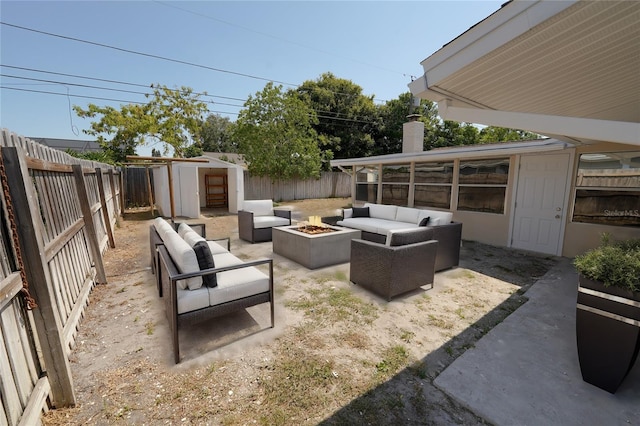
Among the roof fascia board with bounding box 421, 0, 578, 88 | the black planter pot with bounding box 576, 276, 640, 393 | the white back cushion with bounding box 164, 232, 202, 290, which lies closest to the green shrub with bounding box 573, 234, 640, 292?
the black planter pot with bounding box 576, 276, 640, 393

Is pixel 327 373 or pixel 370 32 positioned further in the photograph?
pixel 370 32

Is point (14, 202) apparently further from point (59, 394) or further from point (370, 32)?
point (370, 32)

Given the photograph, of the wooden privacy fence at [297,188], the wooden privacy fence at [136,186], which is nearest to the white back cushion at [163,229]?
the wooden privacy fence at [136,186]

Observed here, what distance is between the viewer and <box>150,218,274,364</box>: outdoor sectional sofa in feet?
7.93

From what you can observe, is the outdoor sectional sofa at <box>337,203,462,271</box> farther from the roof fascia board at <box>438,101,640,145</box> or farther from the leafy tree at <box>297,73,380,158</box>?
the leafy tree at <box>297,73,380,158</box>

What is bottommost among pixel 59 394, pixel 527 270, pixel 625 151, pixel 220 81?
pixel 527 270

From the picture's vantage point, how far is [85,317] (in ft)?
10.4

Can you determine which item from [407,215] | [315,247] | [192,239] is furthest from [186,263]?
[407,215]

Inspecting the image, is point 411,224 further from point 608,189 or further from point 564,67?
point 564,67

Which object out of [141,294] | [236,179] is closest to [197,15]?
[236,179]

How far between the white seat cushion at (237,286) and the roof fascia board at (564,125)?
9.18 ft

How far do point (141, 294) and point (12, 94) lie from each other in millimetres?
15259

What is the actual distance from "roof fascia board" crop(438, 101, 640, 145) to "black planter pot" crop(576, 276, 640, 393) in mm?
1114

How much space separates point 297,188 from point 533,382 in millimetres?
15544
